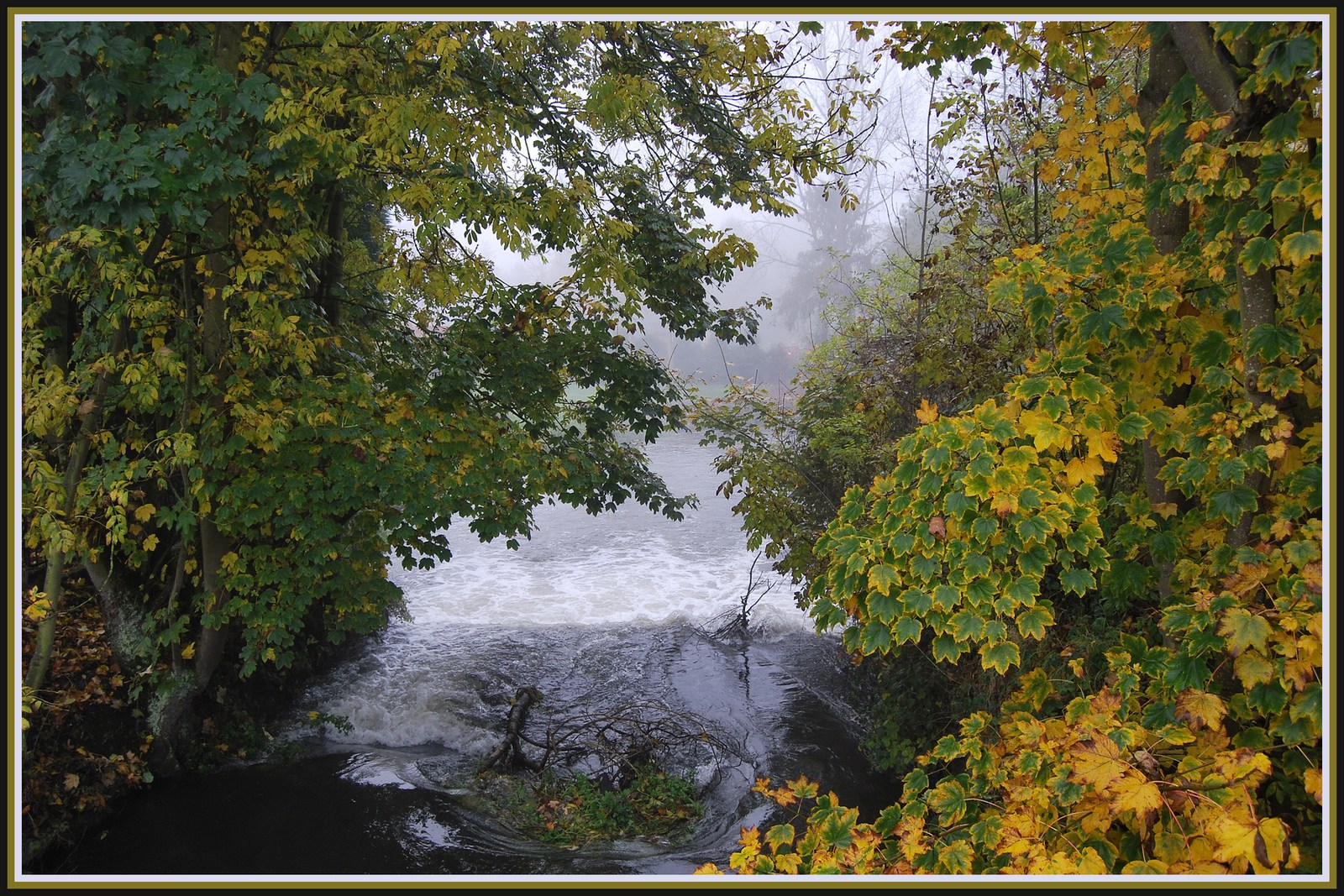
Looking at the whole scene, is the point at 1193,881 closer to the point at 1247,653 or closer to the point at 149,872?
the point at 1247,653

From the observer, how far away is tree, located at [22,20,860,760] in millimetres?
3854

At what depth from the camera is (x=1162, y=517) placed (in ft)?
11.3

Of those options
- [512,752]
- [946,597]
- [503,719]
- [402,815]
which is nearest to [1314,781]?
[946,597]

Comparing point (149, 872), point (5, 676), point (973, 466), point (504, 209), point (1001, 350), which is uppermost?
point (504, 209)

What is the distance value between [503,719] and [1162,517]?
240 inches

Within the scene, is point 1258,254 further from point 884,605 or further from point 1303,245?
point 884,605

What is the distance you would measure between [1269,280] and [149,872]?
681 centimetres

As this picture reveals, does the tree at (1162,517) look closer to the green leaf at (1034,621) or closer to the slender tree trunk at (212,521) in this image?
the green leaf at (1034,621)

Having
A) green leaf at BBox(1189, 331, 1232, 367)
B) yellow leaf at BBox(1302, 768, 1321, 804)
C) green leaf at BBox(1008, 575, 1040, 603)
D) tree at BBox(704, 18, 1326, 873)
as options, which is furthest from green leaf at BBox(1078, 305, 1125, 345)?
yellow leaf at BBox(1302, 768, 1321, 804)

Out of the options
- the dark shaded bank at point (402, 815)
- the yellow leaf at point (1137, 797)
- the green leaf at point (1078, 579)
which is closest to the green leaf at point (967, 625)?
the green leaf at point (1078, 579)

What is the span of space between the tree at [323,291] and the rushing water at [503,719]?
3.66ft

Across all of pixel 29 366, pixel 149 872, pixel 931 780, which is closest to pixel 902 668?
pixel 931 780

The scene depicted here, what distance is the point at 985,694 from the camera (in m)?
5.46

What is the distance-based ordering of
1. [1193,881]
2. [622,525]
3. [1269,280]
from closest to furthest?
[1193,881] < [1269,280] < [622,525]
